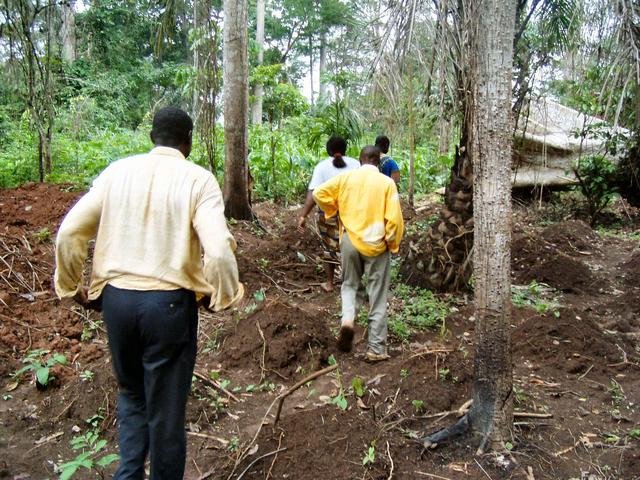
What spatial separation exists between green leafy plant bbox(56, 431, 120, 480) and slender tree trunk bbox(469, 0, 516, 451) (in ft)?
7.19

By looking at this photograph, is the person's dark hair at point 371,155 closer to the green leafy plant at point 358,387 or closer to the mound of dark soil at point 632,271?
the green leafy plant at point 358,387

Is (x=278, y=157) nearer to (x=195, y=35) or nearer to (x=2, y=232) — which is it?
(x=195, y=35)

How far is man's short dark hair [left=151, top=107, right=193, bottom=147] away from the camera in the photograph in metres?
2.80

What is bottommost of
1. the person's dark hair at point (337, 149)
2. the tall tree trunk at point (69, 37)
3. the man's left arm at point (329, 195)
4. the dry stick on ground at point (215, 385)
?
the dry stick on ground at point (215, 385)

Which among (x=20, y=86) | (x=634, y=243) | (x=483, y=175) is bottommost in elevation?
(x=634, y=243)

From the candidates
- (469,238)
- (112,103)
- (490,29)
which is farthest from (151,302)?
(112,103)

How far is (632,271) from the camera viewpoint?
812 cm

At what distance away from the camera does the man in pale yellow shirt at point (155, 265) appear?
8.52 feet

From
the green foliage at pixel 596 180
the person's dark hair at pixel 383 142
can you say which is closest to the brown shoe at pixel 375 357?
the person's dark hair at pixel 383 142

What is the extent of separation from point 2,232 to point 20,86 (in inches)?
143

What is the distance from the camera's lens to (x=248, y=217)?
866 cm

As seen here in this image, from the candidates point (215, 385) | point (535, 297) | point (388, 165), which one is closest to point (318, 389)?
point (215, 385)

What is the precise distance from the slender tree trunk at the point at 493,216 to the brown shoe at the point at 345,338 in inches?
66.3

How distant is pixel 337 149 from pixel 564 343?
3.16m
